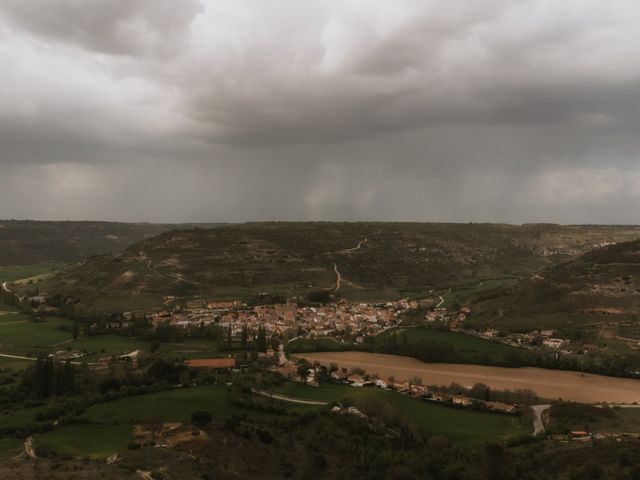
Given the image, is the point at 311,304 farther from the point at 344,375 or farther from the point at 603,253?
the point at 603,253

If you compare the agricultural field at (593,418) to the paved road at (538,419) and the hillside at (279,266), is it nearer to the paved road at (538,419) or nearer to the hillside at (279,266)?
the paved road at (538,419)


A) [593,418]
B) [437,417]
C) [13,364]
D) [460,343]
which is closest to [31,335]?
[13,364]

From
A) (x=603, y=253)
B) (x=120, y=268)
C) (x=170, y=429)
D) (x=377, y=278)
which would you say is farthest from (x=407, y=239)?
(x=170, y=429)

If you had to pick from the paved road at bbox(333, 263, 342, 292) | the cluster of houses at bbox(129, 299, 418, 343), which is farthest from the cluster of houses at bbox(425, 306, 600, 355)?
the paved road at bbox(333, 263, 342, 292)

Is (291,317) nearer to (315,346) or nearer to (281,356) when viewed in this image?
(315,346)

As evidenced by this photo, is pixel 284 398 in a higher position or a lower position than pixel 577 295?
lower
